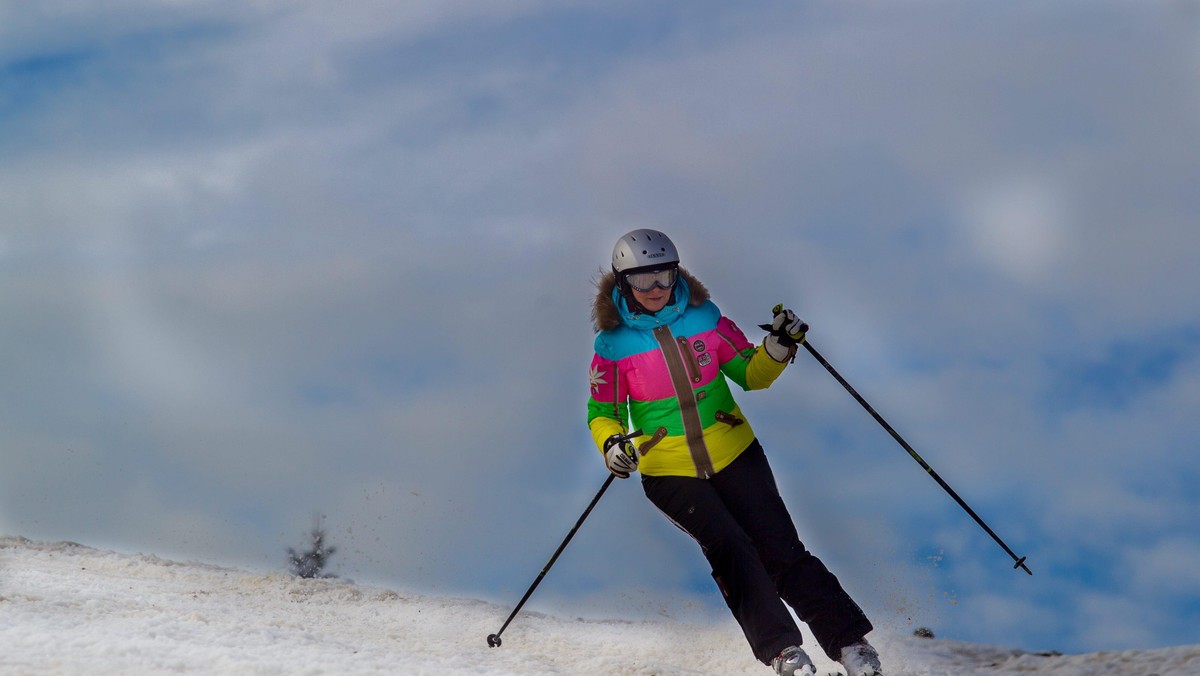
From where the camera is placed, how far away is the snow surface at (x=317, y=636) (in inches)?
210

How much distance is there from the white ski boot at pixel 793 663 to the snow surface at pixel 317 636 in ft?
1.88

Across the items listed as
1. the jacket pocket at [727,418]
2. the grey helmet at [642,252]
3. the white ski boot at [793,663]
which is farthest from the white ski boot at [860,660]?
the grey helmet at [642,252]

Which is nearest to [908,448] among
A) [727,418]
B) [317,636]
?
[727,418]

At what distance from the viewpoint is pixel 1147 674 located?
6.60 metres

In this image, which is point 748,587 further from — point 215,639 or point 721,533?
point 215,639

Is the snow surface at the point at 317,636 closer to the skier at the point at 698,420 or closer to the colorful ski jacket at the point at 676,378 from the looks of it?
the skier at the point at 698,420

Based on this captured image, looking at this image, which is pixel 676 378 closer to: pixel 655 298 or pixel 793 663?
pixel 655 298

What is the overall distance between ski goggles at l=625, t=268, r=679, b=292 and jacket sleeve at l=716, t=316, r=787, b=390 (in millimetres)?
432

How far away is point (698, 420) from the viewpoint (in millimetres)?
6566

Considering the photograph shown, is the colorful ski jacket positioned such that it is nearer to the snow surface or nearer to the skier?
the skier

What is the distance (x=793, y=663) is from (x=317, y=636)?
2.68m

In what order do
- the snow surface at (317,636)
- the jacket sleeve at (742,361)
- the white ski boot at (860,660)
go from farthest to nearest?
the jacket sleeve at (742,361), the white ski boot at (860,660), the snow surface at (317,636)

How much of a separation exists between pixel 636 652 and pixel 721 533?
192 cm

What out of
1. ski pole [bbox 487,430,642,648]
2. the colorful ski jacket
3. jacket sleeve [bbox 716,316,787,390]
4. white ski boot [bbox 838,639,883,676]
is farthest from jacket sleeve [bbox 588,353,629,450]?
white ski boot [bbox 838,639,883,676]
